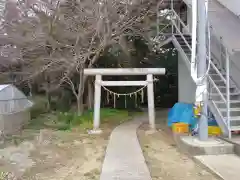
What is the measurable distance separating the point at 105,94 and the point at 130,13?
9.97 meters

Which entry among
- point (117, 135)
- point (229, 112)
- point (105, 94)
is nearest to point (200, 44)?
point (229, 112)

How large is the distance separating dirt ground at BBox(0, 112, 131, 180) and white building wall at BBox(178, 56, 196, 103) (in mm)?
4744

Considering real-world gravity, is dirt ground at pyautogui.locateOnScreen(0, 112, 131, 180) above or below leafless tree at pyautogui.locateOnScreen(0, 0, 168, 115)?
below

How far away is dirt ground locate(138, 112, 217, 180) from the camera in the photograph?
18.7 feet

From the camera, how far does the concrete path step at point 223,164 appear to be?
17.4ft

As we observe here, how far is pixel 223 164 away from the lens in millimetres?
5992

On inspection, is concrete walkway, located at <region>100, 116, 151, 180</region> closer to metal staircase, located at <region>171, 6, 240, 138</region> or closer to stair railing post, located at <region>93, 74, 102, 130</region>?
metal staircase, located at <region>171, 6, 240, 138</region>

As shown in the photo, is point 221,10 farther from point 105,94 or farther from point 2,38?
point 105,94

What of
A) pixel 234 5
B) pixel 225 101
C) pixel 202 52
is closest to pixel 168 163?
pixel 225 101

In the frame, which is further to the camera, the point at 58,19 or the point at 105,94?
the point at 105,94

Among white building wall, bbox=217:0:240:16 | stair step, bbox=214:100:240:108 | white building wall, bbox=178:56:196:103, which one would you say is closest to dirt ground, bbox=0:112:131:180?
stair step, bbox=214:100:240:108

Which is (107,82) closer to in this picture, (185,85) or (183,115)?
(183,115)

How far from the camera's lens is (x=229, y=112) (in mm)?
7680

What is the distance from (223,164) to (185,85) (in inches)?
338
